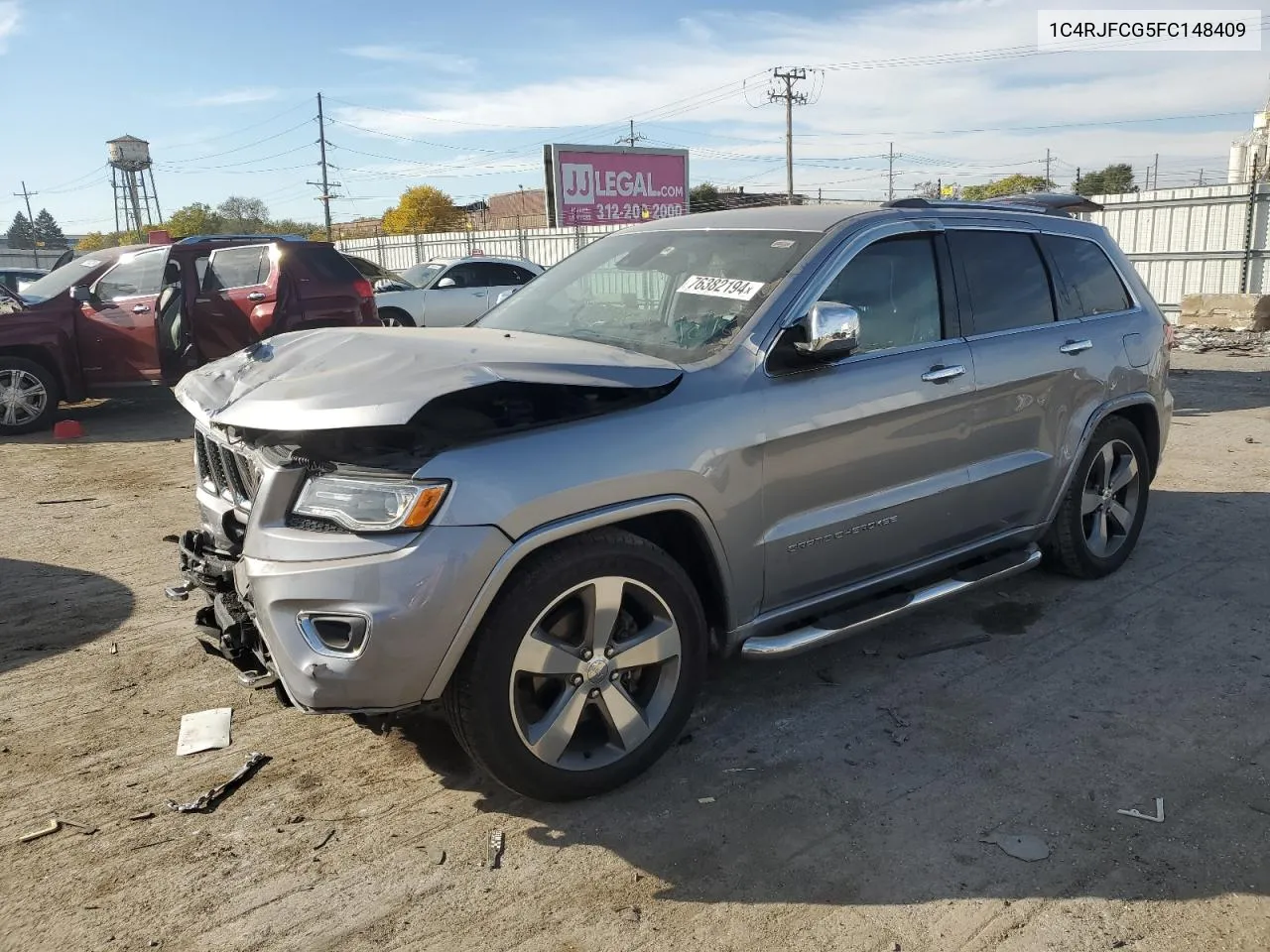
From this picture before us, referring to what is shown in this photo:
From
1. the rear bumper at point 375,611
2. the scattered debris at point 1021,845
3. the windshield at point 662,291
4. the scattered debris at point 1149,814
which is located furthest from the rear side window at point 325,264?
the scattered debris at point 1149,814

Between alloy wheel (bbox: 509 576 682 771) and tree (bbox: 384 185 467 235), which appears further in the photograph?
tree (bbox: 384 185 467 235)

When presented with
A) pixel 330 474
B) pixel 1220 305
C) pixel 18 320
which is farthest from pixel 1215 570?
pixel 1220 305

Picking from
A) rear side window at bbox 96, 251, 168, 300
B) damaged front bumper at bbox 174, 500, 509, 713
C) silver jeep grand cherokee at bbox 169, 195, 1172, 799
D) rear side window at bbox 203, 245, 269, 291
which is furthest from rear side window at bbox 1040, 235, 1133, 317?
rear side window at bbox 96, 251, 168, 300

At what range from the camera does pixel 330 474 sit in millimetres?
2854

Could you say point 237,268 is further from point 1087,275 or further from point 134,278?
point 1087,275

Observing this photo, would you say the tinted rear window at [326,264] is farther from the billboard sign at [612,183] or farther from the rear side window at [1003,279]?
the billboard sign at [612,183]

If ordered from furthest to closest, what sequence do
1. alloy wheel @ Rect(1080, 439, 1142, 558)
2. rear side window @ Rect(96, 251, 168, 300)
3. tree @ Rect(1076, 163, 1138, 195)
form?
1. tree @ Rect(1076, 163, 1138, 195)
2. rear side window @ Rect(96, 251, 168, 300)
3. alloy wheel @ Rect(1080, 439, 1142, 558)

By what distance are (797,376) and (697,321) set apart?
1.47 feet

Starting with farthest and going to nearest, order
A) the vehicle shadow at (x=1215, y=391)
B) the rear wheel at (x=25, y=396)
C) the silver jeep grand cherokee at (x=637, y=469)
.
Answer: the vehicle shadow at (x=1215, y=391) → the rear wheel at (x=25, y=396) → the silver jeep grand cherokee at (x=637, y=469)

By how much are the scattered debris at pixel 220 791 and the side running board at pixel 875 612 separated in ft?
5.71

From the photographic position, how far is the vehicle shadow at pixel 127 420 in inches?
379

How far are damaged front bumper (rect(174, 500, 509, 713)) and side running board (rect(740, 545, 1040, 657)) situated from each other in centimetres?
116

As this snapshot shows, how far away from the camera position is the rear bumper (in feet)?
8.75

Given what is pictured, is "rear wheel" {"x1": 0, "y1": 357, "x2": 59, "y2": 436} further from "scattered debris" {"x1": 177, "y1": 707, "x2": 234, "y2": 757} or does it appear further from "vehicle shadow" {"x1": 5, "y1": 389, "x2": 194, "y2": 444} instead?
"scattered debris" {"x1": 177, "y1": 707, "x2": 234, "y2": 757}
